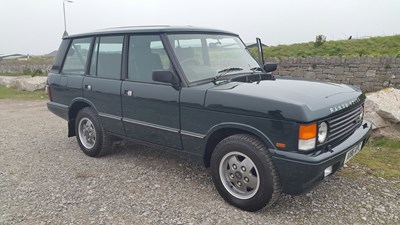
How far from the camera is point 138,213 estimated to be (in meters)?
3.38

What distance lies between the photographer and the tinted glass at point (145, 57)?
3979mm

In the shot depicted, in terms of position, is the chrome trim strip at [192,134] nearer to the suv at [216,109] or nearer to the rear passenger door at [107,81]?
the suv at [216,109]

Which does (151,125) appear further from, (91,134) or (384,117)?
(384,117)

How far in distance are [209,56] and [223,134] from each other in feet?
3.85

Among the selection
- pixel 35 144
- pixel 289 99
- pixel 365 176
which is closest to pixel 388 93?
pixel 365 176

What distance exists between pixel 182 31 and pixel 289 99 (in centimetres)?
183

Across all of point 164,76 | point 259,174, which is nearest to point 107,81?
point 164,76

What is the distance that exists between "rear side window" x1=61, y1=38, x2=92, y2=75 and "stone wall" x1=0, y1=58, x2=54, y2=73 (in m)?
16.8

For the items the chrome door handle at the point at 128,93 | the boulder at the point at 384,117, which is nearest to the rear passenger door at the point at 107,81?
the chrome door handle at the point at 128,93

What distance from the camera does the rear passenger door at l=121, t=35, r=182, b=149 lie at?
3.84 m

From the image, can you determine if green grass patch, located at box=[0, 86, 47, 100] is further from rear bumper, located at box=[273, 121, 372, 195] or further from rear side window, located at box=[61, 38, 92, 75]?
rear bumper, located at box=[273, 121, 372, 195]

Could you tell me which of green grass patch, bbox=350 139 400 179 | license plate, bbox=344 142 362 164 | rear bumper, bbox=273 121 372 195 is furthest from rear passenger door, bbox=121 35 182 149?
green grass patch, bbox=350 139 400 179

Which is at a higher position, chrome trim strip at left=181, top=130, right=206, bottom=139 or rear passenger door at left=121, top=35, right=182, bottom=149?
rear passenger door at left=121, top=35, right=182, bottom=149

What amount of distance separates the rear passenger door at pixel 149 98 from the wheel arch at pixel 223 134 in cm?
41
